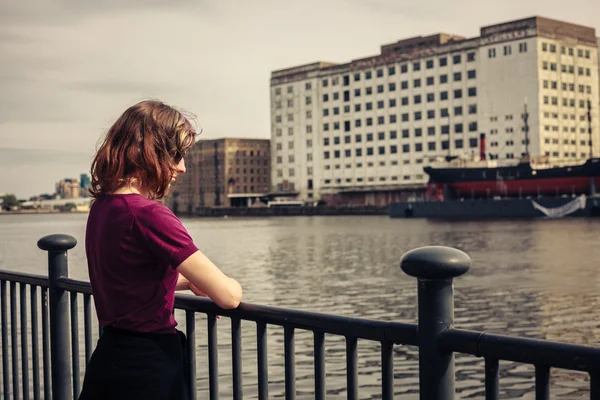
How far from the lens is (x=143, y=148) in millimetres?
2910

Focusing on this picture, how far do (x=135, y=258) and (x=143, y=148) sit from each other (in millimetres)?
406

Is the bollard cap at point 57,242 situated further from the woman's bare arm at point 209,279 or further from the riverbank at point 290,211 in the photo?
the riverbank at point 290,211

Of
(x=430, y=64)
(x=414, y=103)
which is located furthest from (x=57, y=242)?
(x=414, y=103)

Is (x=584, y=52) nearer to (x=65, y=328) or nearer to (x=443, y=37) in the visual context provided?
(x=443, y=37)

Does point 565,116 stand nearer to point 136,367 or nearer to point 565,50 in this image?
point 565,50

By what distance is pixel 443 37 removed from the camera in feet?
423

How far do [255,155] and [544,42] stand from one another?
74.7 m

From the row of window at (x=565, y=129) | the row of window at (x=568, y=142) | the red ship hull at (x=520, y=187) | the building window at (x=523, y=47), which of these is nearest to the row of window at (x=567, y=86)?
the building window at (x=523, y=47)

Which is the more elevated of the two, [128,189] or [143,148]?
[143,148]

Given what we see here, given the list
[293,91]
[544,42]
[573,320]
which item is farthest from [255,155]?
[573,320]

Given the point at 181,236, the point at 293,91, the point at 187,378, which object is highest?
the point at 293,91

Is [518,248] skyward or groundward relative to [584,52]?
groundward

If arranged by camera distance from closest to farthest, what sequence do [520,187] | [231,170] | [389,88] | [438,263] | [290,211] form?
[438,263]
[520,187]
[389,88]
[290,211]
[231,170]

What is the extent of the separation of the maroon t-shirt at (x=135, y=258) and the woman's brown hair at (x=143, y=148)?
82 millimetres
